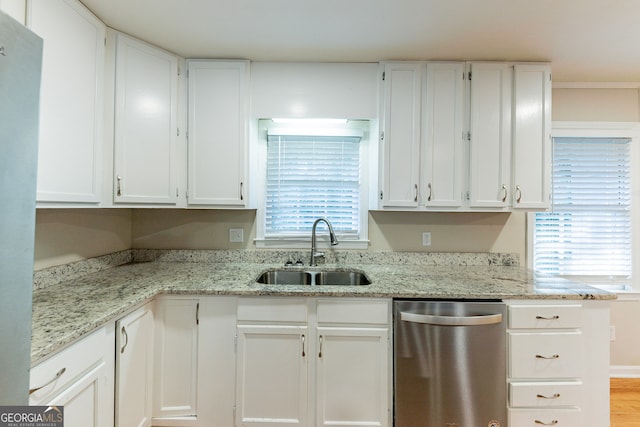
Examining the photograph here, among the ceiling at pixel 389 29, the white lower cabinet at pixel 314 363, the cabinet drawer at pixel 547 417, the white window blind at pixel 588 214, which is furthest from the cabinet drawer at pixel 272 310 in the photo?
the white window blind at pixel 588 214

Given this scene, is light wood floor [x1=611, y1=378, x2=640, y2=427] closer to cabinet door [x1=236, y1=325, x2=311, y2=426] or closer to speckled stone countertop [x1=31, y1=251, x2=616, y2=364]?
speckled stone countertop [x1=31, y1=251, x2=616, y2=364]

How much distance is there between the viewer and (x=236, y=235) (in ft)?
7.82

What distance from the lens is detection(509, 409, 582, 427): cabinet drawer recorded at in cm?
160

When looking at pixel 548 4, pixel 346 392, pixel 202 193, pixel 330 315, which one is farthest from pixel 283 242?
pixel 548 4

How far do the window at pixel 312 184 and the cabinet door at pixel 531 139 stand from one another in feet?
3.47

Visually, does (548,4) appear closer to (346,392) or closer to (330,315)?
(330,315)

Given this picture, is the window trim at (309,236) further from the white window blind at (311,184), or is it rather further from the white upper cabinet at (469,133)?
the white upper cabinet at (469,133)

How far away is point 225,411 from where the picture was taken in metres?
1.66

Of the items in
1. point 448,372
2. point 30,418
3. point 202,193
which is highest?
point 202,193

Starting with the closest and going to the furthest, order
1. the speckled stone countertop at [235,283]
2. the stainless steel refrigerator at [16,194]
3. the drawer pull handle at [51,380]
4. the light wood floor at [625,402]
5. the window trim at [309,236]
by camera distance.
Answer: the stainless steel refrigerator at [16,194], the drawer pull handle at [51,380], the speckled stone countertop at [235,283], the light wood floor at [625,402], the window trim at [309,236]

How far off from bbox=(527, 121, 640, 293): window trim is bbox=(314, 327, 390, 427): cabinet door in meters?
1.64

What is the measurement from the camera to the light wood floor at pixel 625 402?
1966mm

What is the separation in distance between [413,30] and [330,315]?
1731 mm

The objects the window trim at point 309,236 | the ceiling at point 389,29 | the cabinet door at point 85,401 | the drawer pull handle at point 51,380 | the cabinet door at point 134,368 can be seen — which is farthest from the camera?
the window trim at point 309,236
